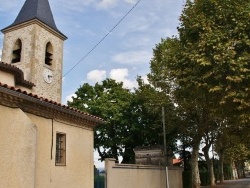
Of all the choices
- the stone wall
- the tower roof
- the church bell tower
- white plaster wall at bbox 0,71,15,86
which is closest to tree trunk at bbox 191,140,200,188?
the stone wall

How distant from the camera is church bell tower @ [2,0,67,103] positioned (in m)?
24.7

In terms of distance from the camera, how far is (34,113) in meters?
11.5

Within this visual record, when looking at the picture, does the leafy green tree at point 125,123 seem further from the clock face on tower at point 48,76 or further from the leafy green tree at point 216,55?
the leafy green tree at point 216,55

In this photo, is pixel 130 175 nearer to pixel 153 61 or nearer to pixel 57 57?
pixel 57 57

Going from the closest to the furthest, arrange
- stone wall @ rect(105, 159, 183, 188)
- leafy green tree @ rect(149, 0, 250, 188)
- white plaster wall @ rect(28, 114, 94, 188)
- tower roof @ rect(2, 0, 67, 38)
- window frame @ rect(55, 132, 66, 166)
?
white plaster wall @ rect(28, 114, 94, 188) → window frame @ rect(55, 132, 66, 166) → leafy green tree @ rect(149, 0, 250, 188) → stone wall @ rect(105, 159, 183, 188) → tower roof @ rect(2, 0, 67, 38)

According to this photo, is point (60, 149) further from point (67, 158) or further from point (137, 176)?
point (137, 176)

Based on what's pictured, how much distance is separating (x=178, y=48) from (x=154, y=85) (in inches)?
515

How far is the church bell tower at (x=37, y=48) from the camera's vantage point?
2467 centimetres

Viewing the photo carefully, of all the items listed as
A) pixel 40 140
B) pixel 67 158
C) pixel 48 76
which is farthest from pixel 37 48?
pixel 40 140

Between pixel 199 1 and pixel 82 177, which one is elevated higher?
pixel 199 1

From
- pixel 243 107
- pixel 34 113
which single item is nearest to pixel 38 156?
pixel 34 113

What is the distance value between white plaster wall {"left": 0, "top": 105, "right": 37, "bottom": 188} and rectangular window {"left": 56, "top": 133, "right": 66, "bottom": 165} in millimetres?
2390

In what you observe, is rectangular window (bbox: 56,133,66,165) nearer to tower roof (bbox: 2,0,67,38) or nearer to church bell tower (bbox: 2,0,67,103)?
church bell tower (bbox: 2,0,67,103)

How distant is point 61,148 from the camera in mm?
13203
